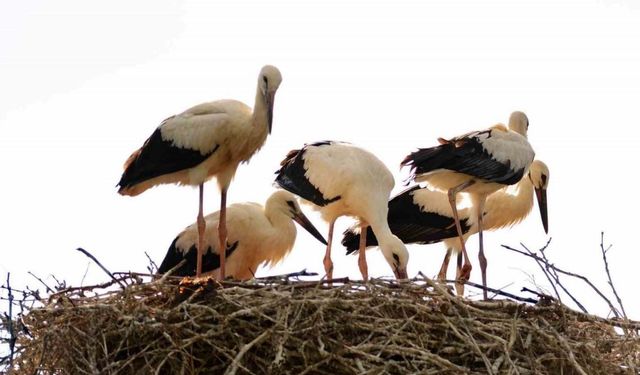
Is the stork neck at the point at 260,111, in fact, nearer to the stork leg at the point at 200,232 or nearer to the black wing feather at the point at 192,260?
the stork leg at the point at 200,232

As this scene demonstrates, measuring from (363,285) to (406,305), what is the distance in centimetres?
29

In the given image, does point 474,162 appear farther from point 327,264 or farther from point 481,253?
point 327,264

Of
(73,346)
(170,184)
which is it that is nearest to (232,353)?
(73,346)

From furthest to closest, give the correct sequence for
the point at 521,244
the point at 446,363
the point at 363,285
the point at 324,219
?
the point at 324,219 < the point at 521,244 < the point at 363,285 < the point at 446,363

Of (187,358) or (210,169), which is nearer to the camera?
(187,358)

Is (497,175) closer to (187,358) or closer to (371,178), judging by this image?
(371,178)

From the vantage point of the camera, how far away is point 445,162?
11.9 meters

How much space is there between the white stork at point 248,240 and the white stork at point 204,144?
63 centimetres

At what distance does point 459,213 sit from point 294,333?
507 cm

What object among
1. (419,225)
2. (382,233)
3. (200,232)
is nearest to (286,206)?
(200,232)

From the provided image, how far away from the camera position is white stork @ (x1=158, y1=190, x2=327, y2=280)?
11.6 meters

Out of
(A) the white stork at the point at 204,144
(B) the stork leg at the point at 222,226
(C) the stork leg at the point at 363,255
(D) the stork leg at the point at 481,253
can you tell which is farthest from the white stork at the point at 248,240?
(D) the stork leg at the point at 481,253

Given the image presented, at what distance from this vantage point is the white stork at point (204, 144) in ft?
34.8

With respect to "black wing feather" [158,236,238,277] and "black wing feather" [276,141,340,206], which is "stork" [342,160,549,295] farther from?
"black wing feather" [158,236,238,277]
